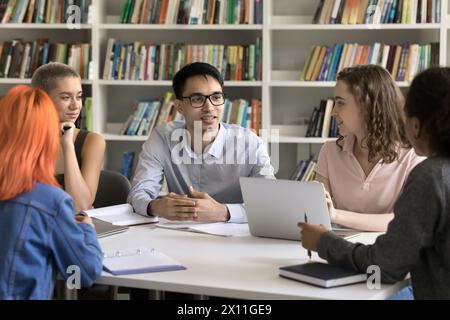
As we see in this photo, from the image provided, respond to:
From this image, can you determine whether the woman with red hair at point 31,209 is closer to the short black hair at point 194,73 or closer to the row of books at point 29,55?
the short black hair at point 194,73

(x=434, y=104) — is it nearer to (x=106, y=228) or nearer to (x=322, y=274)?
(x=322, y=274)

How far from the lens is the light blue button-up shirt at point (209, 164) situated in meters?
2.87

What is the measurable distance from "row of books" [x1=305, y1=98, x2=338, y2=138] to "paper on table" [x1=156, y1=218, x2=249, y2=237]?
1843mm

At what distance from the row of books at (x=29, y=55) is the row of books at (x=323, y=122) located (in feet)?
4.62

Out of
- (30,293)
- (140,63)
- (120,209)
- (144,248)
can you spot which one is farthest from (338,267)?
(140,63)

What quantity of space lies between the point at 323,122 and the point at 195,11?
3.16 feet

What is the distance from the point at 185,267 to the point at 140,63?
105 inches

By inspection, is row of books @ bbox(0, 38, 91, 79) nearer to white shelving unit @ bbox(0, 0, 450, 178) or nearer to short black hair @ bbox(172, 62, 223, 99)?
white shelving unit @ bbox(0, 0, 450, 178)

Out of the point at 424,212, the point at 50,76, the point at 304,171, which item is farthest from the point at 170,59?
the point at 424,212

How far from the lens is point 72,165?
9.15 ft

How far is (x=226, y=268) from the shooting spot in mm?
1851

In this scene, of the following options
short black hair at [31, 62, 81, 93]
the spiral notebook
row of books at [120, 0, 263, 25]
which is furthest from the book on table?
row of books at [120, 0, 263, 25]

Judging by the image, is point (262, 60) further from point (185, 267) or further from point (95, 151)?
point (185, 267)

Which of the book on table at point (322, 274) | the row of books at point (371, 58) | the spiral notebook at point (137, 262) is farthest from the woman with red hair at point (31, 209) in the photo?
the row of books at point (371, 58)
